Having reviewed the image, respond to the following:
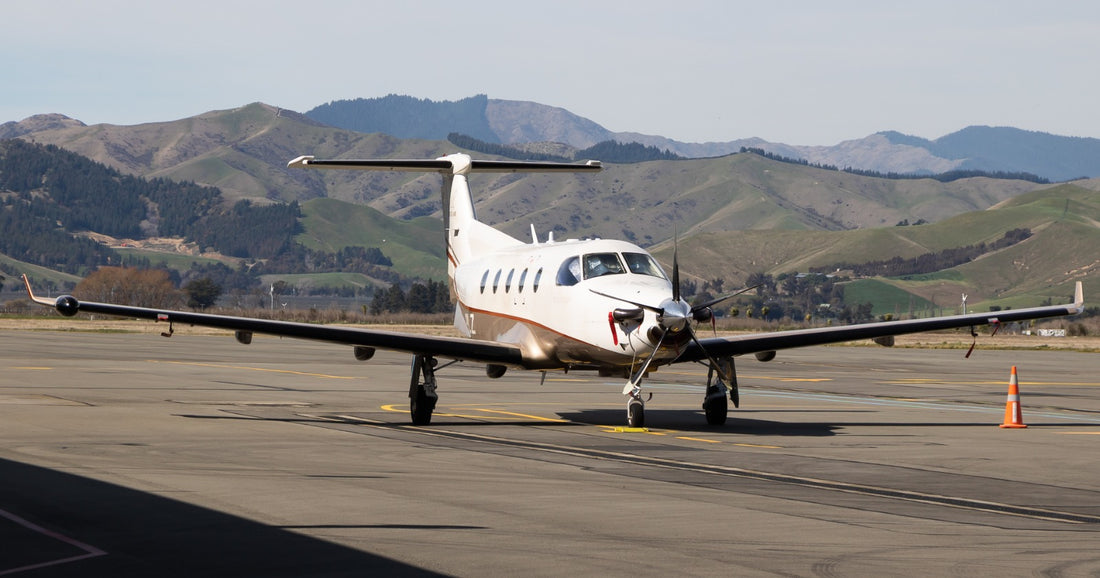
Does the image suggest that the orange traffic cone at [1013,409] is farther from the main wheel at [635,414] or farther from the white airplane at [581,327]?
the main wheel at [635,414]

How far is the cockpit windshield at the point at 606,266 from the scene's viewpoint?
78.1ft

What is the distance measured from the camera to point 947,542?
11.1 meters

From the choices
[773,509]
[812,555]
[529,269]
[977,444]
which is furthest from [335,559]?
[529,269]

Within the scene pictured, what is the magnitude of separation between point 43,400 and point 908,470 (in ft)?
59.6

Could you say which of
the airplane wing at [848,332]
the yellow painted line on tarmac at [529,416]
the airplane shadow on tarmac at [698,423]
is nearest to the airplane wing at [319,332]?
the yellow painted line on tarmac at [529,416]

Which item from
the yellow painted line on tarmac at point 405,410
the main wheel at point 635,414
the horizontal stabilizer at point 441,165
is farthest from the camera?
the horizontal stabilizer at point 441,165

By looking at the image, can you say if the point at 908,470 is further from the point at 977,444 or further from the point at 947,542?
the point at 947,542

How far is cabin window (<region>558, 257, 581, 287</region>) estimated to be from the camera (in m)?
24.2

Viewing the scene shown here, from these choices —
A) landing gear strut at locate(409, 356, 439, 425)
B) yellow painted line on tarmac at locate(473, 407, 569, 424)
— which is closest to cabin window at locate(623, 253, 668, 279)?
yellow painted line on tarmac at locate(473, 407, 569, 424)

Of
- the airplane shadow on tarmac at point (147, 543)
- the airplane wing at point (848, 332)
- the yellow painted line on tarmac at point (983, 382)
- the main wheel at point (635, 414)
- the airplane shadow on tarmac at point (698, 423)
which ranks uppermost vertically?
the airplane wing at point (848, 332)

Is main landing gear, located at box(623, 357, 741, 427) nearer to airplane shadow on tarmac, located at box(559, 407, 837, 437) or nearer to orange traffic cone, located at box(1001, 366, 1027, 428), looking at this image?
airplane shadow on tarmac, located at box(559, 407, 837, 437)

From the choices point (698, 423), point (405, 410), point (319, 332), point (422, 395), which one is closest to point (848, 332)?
point (698, 423)

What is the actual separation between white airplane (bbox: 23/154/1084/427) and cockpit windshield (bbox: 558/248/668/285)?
0.08 ft

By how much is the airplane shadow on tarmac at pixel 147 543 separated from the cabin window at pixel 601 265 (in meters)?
12.1
